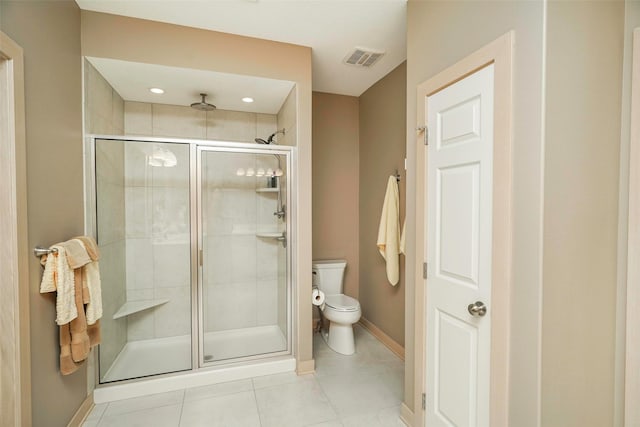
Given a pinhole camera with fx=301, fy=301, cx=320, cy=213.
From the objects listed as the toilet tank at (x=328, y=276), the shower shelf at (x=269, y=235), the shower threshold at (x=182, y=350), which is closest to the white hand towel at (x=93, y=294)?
the shower threshold at (x=182, y=350)

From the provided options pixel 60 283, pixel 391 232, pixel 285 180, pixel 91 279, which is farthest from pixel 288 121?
pixel 60 283

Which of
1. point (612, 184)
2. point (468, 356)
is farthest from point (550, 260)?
point (468, 356)

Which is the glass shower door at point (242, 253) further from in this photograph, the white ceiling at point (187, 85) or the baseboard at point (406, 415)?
the baseboard at point (406, 415)

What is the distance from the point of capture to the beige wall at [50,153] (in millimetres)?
1522

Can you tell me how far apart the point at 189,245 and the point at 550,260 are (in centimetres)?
239

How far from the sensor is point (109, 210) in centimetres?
240

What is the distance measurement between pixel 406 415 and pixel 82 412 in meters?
2.15

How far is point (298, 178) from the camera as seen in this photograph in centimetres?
255

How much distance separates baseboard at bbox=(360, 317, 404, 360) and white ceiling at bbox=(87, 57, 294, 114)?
2.59 meters

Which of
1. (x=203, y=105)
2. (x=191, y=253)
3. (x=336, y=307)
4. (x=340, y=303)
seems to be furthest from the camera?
(x=340, y=303)

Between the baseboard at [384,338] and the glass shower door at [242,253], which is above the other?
the glass shower door at [242,253]

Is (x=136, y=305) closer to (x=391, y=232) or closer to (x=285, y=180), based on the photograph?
(x=285, y=180)

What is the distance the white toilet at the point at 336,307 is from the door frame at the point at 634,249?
1866 mm

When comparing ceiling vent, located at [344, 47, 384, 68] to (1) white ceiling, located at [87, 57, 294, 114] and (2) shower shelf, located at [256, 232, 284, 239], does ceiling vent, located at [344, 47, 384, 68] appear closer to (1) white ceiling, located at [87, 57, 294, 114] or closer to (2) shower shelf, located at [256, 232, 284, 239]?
→ (1) white ceiling, located at [87, 57, 294, 114]
